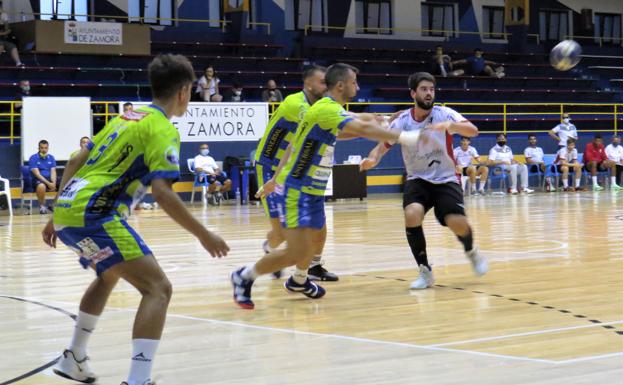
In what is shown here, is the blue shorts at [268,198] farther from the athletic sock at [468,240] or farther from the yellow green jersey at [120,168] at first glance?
the yellow green jersey at [120,168]

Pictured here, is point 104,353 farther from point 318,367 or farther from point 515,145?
point 515,145

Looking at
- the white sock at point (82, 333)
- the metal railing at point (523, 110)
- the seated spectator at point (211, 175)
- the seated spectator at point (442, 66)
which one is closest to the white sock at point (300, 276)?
the white sock at point (82, 333)

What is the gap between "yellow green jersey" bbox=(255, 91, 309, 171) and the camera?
29.1 feet

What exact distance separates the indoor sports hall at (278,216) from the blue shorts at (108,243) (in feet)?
0.03

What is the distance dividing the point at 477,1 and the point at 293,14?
7.70m

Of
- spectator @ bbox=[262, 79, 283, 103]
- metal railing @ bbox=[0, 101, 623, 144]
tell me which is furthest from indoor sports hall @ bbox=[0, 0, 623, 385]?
spectator @ bbox=[262, 79, 283, 103]

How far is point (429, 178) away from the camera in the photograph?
899 centimetres

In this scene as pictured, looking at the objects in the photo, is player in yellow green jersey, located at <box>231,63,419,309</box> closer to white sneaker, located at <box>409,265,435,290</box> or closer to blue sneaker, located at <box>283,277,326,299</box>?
blue sneaker, located at <box>283,277,326,299</box>

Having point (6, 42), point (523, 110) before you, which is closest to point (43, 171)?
point (6, 42)

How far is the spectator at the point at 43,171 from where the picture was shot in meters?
20.9

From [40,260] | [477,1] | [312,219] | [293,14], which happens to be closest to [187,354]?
[312,219]

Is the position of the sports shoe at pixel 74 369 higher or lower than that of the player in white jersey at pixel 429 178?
lower

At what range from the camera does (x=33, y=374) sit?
17.6 feet

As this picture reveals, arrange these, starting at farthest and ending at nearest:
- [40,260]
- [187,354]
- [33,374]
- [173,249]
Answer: [173,249], [40,260], [187,354], [33,374]
